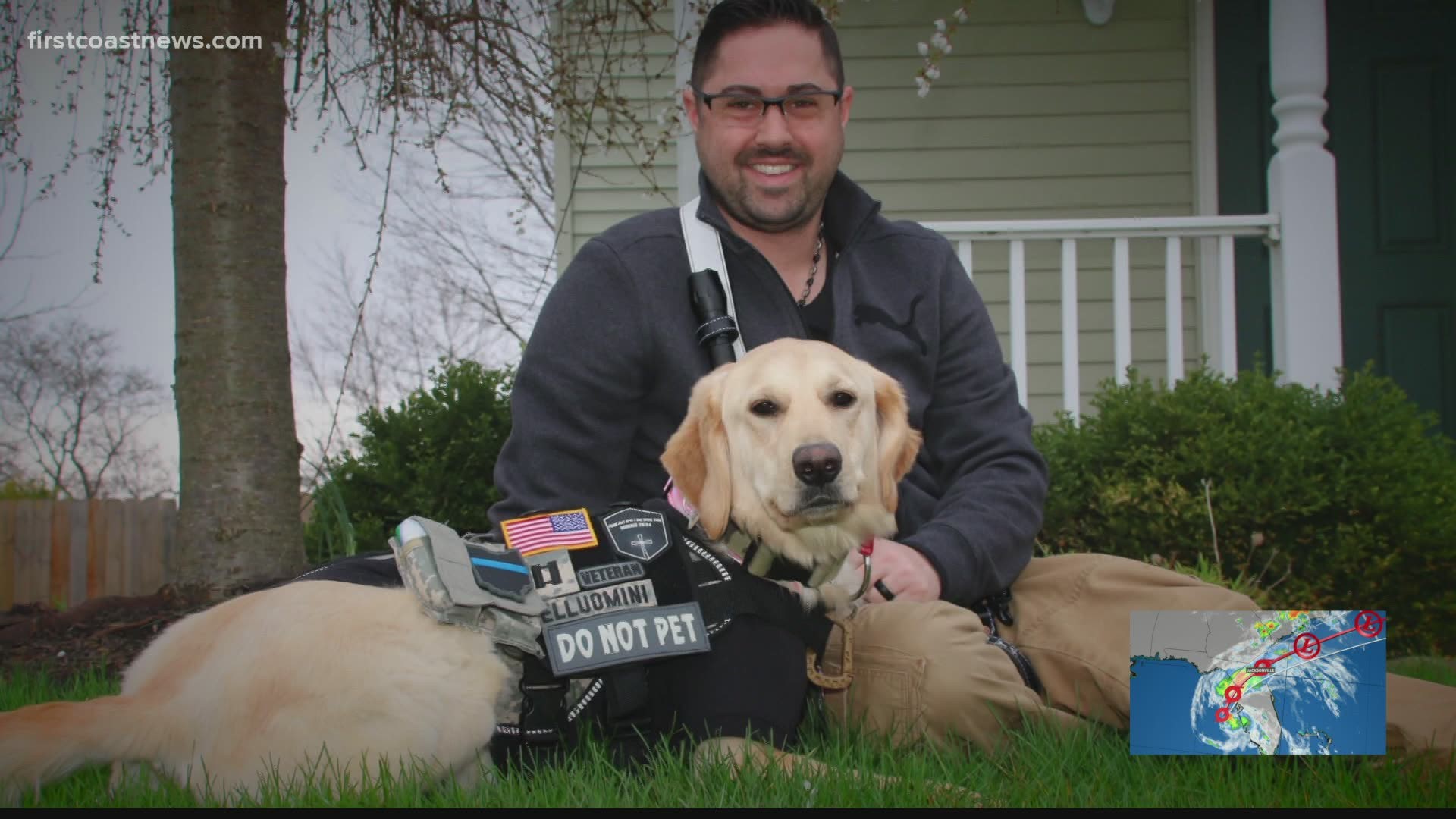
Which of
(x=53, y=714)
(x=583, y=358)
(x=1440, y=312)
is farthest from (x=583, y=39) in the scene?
(x=1440, y=312)

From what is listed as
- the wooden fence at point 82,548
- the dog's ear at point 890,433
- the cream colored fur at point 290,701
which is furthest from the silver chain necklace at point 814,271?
the wooden fence at point 82,548

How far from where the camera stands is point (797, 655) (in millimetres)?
2354

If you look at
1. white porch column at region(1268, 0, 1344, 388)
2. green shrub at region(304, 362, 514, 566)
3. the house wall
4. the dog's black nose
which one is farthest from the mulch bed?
white porch column at region(1268, 0, 1344, 388)

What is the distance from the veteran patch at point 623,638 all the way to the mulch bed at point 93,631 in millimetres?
2324

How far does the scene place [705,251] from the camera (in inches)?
115

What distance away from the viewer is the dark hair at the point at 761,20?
300 centimetres

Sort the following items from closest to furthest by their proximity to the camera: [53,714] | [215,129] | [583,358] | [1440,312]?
[53,714] < [583,358] < [215,129] < [1440,312]

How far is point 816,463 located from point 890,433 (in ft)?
1.25

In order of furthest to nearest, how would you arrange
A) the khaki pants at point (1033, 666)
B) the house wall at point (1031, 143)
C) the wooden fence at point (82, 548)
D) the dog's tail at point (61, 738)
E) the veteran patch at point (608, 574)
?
Result: the house wall at point (1031, 143), the wooden fence at point (82, 548), the khaki pants at point (1033, 666), the veteran patch at point (608, 574), the dog's tail at point (61, 738)

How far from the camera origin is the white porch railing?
5.58m

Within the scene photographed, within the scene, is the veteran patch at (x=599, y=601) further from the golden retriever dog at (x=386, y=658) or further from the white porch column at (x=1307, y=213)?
the white porch column at (x=1307, y=213)

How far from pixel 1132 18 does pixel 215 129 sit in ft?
19.9

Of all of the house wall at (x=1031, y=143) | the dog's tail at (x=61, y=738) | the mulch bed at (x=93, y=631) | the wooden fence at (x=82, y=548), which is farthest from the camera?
the house wall at (x=1031, y=143)

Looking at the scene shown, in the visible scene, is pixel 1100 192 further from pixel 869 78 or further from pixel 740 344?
pixel 740 344
